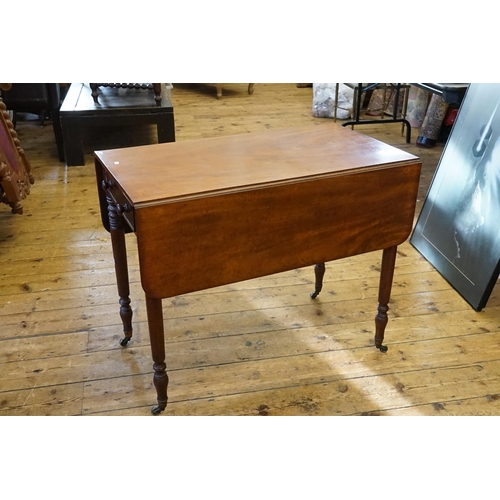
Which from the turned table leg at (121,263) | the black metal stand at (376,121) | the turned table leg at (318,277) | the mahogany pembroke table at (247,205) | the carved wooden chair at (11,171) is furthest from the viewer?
the black metal stand at (376,121)

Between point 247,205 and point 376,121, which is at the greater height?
point 247,205

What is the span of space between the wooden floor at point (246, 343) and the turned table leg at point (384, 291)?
0.06m

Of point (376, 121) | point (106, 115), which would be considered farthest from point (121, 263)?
point (376, 121)

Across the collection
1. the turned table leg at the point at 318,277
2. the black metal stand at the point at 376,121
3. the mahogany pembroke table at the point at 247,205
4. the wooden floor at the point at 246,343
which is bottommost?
the wooden floor at the point at 246,343

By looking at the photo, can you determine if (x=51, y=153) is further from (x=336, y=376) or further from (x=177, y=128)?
(x=336, y=376)

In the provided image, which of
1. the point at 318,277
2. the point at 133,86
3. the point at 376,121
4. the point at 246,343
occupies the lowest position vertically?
the point at 246,343

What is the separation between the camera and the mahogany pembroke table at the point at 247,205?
1335 millimetres

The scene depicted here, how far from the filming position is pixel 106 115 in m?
3.69

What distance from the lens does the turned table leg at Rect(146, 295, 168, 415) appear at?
1489 millimetres

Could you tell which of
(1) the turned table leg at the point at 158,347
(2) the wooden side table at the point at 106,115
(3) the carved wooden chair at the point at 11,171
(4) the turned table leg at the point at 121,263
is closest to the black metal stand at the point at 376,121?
(2) the wooden side table at the point at 106,115

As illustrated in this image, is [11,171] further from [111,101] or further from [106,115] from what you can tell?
[111,101]

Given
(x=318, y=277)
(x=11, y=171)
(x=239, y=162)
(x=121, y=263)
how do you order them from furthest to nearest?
(x=11, y=171) → (x=318, y=277) → (x=121, y=263) → (x=239, y=162)

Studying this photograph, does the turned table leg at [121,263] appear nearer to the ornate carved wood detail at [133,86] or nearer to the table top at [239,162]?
the table top at [239,162]

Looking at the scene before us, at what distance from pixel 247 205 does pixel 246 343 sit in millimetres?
739
